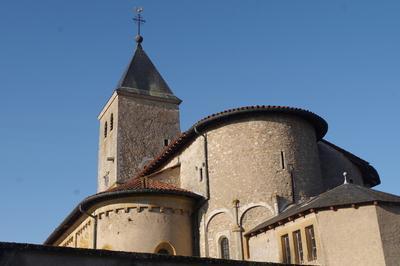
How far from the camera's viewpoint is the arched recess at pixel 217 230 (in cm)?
1903

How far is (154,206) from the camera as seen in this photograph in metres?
19.3

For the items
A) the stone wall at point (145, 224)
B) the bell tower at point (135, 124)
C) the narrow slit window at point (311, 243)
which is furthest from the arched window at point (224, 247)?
the bell tower at point (135, 124)

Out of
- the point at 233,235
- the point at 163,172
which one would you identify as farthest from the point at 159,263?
the point at 163,172

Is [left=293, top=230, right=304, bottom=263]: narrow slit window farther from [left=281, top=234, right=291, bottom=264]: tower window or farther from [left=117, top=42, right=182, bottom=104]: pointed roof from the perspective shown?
[left=117, top=42, right=182, bottom=104]: pointed roof

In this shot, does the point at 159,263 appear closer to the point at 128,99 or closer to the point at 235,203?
the point at 235,203

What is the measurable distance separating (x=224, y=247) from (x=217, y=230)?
2.22 feet

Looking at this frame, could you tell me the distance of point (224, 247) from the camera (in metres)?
19.1

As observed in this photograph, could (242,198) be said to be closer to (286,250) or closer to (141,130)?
(286,250)

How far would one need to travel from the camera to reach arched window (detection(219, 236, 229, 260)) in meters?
18.9

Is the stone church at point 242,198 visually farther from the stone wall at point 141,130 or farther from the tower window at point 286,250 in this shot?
the stone wall at point 141,130

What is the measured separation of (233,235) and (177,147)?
5.41 m

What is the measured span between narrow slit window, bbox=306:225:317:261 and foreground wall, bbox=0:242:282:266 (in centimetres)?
484

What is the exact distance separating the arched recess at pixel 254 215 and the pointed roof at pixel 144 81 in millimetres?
18039

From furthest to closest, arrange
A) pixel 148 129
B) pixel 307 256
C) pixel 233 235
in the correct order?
pixel 148 129
pixel 233 235
pixel 307 256
